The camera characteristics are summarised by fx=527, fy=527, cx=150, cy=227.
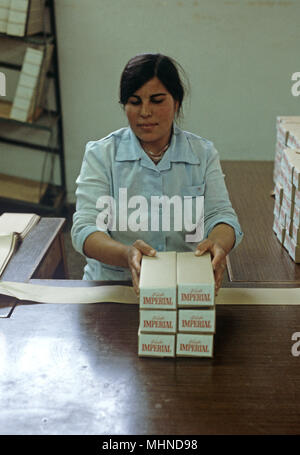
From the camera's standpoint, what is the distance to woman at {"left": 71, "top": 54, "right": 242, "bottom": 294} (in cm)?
159

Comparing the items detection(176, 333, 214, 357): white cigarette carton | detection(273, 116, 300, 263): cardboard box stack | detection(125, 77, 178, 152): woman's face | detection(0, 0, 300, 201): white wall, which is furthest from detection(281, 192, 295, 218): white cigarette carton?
detection(0, 0, 300, 201): white wall

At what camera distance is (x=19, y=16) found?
3.21 m

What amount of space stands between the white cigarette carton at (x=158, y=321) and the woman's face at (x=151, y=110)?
0.69 metres

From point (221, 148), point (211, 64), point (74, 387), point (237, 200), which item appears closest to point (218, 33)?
point (211, 64)

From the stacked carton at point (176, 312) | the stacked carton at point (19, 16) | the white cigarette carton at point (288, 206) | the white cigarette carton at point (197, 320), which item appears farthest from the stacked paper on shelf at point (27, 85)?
the white cigarette carton at point (197, 320)

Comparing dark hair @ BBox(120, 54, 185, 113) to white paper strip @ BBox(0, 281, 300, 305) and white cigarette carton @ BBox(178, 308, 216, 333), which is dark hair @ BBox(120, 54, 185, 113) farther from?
white cigarette carton @ BBox(178, 308, 216, 333)

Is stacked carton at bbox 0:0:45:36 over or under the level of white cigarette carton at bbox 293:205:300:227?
over

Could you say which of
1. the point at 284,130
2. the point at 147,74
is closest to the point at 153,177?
the point at 147,74

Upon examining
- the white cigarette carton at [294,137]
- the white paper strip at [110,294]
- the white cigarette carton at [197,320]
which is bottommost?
the white paper strip at [110,294]

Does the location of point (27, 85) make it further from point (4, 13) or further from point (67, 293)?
point (67, 293)

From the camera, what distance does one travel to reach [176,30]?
3.52 metres

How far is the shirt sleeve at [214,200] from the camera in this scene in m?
1.67

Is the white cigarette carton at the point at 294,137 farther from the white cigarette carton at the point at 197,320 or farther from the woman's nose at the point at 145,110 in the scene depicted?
the white cigarette carton at the point at 197,320

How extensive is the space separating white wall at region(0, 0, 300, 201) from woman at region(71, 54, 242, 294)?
2008 mm
